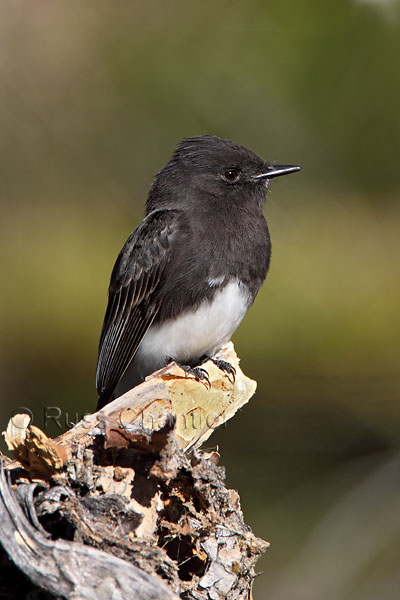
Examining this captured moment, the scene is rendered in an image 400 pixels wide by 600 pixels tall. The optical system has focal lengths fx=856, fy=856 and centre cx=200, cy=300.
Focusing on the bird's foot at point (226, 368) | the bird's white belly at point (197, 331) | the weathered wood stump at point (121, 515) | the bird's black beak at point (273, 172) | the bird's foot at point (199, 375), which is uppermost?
the bird's black beak at point (273, 172)

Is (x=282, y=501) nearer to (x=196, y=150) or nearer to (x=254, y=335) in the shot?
(x=254, y=335)

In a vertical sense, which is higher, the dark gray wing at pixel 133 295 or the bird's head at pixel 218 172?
the bird's head at pixel 218 172

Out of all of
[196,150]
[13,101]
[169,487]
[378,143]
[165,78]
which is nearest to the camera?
[169,487]

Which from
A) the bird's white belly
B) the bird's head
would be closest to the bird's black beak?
the bird's head

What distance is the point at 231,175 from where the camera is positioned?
3875mm

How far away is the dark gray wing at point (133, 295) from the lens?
3.65 m

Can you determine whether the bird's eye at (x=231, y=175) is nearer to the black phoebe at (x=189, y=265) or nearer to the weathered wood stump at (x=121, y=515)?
the black phoebe at (x=189, y=265)

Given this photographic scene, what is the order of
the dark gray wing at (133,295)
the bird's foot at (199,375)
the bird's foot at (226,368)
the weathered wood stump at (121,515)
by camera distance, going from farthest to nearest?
the dark gray wing at (133,295)
the bird's foot at (226,368)
the bird's foot at (199,375)
the weathered wood stump at (121,515)

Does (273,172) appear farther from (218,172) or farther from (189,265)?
(189,265)

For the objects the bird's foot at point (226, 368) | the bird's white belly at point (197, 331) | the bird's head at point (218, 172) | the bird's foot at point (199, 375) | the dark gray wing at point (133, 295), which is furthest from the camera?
the bird's head at point (218, 172)

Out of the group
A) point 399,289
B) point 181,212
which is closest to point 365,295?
point 399,289

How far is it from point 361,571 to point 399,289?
114 cm

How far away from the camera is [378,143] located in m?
4.18

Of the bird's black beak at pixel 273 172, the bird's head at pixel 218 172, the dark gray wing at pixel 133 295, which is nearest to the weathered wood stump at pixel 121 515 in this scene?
the dark gray wing at pixel 133 295
